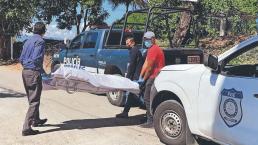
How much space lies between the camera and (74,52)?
50.3ft

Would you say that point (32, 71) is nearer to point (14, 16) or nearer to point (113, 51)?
point (113, 51)

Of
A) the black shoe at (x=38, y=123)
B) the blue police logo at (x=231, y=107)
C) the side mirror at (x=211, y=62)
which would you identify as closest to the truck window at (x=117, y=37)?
the black shoe at (x=38, y=123)

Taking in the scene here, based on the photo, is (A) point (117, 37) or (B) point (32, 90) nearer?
(B) point (32, 90)

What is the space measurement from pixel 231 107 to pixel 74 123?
4251mm

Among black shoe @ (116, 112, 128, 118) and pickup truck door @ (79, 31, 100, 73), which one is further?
pickup truck door @ (79, 31, 100, 73)

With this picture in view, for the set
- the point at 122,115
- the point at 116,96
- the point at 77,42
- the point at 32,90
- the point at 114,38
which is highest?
the point at 114,38

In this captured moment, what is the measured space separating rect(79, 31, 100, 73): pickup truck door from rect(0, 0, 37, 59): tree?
12.0m

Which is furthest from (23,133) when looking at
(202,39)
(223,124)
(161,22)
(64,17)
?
(64,17)

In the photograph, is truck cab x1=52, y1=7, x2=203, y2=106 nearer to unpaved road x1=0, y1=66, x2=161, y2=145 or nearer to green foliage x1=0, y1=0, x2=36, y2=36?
unpaved road x1=0, y1=66, x2=161, y2=145

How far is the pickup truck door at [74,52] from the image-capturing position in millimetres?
15078

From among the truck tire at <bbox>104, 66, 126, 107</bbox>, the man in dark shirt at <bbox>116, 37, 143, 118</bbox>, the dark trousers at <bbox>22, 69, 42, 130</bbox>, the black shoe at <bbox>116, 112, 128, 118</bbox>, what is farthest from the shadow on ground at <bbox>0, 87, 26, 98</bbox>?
the dark trousers at <bbox>22, 69, 42, 130</bbox>

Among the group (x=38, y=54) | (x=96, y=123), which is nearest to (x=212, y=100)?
(x=38, y=54)

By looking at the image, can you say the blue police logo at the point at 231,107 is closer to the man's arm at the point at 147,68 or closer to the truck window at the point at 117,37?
the man's arm at the point at 147,68

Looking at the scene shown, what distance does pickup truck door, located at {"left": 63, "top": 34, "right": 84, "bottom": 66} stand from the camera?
49.5 ft
